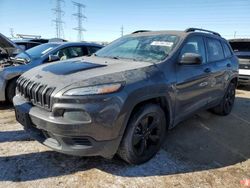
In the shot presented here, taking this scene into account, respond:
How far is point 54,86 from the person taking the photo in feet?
8.91

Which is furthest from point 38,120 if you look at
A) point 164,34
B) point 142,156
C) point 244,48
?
point 244,48

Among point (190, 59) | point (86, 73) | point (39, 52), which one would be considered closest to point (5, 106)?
point (39, 52)

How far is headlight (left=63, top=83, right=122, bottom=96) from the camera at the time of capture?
2.58 meters

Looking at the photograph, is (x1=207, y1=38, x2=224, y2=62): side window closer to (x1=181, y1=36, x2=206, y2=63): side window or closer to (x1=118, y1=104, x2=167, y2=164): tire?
(x1=181, y1=36, x2=206, y2=63): side window

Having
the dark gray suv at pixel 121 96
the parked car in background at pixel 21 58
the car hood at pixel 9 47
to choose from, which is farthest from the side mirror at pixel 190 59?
the car hood at pixel 9 47

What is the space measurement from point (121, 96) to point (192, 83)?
1.56m

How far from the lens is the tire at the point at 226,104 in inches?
212

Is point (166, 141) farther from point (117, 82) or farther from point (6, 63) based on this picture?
point (6, 63)

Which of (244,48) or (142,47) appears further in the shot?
(244,48)

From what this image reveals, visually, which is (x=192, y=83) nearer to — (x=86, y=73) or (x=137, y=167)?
(x=137, y=167)

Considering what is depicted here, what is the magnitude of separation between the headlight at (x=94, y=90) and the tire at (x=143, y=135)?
49cm

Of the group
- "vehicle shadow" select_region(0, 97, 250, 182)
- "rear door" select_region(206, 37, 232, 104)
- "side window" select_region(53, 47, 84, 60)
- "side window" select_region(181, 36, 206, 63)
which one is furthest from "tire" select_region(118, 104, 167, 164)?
"side window" select_region(53, 47, 84, 60)

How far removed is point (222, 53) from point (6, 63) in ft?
15.5

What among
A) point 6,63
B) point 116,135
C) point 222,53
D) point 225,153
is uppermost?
point 222,53
